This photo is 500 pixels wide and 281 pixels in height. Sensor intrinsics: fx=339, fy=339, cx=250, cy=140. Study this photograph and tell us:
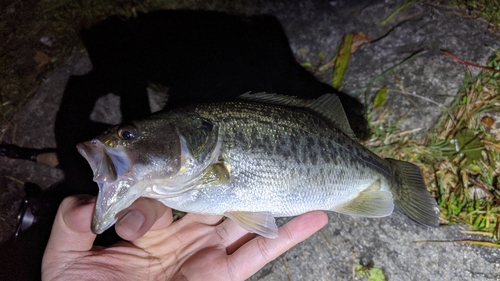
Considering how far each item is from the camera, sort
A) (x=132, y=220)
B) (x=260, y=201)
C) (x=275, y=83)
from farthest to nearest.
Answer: (x=275, y=83) < (x=260, y=201) < (x=132, y=220)

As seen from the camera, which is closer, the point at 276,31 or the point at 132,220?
the point at 132,220

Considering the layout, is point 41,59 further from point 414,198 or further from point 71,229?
point 414,198

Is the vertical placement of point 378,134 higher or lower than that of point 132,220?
higher

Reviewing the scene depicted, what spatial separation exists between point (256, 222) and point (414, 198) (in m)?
1.45

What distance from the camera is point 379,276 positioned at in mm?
3234

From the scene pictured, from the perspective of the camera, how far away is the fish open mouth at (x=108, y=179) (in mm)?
1982

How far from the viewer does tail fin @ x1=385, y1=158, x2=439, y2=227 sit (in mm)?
2871

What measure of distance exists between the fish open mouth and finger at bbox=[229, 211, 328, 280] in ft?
3.39

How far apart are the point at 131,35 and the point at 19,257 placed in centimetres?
275

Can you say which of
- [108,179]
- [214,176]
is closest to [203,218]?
[214,176]

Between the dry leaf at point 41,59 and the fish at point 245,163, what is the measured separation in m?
2.68

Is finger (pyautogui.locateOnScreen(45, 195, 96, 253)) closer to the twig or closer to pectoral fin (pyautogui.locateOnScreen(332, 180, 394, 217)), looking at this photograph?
pectoral fin (pyautogui.locateOnScreen(332, 180, 394, 217))

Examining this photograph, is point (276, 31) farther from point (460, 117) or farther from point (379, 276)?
point (379, 276)

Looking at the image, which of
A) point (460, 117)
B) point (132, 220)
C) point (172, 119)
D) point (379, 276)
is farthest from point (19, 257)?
point (460, 117)
